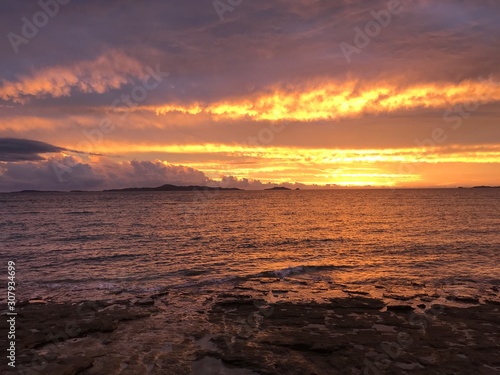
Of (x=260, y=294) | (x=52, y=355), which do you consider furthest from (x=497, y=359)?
(x=52, y=355)

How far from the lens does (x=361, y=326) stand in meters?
17.9

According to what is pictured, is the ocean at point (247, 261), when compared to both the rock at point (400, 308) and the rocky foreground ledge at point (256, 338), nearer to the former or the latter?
the rock at point (400, 308)

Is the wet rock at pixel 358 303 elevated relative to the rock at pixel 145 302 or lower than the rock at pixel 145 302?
elevated

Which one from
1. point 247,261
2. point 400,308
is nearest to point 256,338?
point 400,308

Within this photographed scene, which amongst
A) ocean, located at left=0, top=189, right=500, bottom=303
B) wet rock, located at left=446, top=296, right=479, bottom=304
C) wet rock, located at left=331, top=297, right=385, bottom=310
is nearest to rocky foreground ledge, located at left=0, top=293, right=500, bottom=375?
wet rock, located at left=331, top=297, right=385, bottom=310

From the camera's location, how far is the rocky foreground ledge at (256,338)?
13.8 m

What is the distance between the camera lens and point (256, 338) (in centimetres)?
1650

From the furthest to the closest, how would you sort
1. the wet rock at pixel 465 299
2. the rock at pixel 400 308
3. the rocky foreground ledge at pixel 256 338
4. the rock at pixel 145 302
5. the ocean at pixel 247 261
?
1. the ocean at pixel 247 261
2. the rock at pixel 145 302
3. the wet rock at pixel 465 299
4. the rock at pixel 400 308
5. the rocky foreground ledge at pixel 256 338

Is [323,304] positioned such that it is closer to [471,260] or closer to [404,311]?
[404,311]

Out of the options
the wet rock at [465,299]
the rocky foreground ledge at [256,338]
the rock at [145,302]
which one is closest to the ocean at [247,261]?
the wet rock at [465,299]

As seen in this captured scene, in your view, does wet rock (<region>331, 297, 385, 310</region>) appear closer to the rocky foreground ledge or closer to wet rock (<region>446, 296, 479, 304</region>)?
the rocky foreground ledge

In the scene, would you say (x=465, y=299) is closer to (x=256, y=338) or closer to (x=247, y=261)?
(x=256, y=338)

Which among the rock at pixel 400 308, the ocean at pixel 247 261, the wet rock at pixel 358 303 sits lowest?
the ocean at pixel 247 261

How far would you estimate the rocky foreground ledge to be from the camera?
13828 mm
